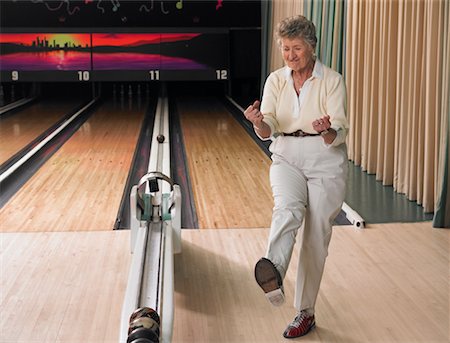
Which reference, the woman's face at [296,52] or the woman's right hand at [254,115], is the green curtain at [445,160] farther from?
the woman's right hand at [254,115]

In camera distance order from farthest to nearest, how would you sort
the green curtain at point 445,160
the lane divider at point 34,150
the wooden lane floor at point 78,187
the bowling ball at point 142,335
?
1. the lane divider at point 34,150
2. the wooden lane floor at point 78,187
3. the green curtain at point 445,160
4. the bowling ball at point 142,335

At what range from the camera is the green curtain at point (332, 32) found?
24.8 feet

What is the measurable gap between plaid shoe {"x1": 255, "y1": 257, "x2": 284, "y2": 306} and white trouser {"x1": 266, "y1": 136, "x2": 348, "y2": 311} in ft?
0.63

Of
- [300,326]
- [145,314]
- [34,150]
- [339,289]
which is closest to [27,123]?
[34,150]

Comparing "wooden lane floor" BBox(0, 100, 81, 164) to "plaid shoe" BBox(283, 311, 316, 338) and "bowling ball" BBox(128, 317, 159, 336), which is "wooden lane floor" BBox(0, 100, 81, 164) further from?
"bowling ball" BBox(128, 317, 159, 336)

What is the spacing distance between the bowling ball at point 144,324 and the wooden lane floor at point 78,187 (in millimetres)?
2266

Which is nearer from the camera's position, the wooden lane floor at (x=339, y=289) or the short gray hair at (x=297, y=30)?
the short gray hair at (x=297, y=30)

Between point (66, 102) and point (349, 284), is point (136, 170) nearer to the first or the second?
point (349, 284)

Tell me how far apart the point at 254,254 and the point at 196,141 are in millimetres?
4127

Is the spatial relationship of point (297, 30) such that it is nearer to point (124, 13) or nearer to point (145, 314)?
point (145, 314)

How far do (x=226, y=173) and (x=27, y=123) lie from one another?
13.6 feet

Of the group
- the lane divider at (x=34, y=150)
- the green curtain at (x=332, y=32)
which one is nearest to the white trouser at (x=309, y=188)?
the lane divider at (x=34, y=150)

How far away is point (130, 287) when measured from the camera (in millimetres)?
3316

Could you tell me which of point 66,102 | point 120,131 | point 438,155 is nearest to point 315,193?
point 438,155
